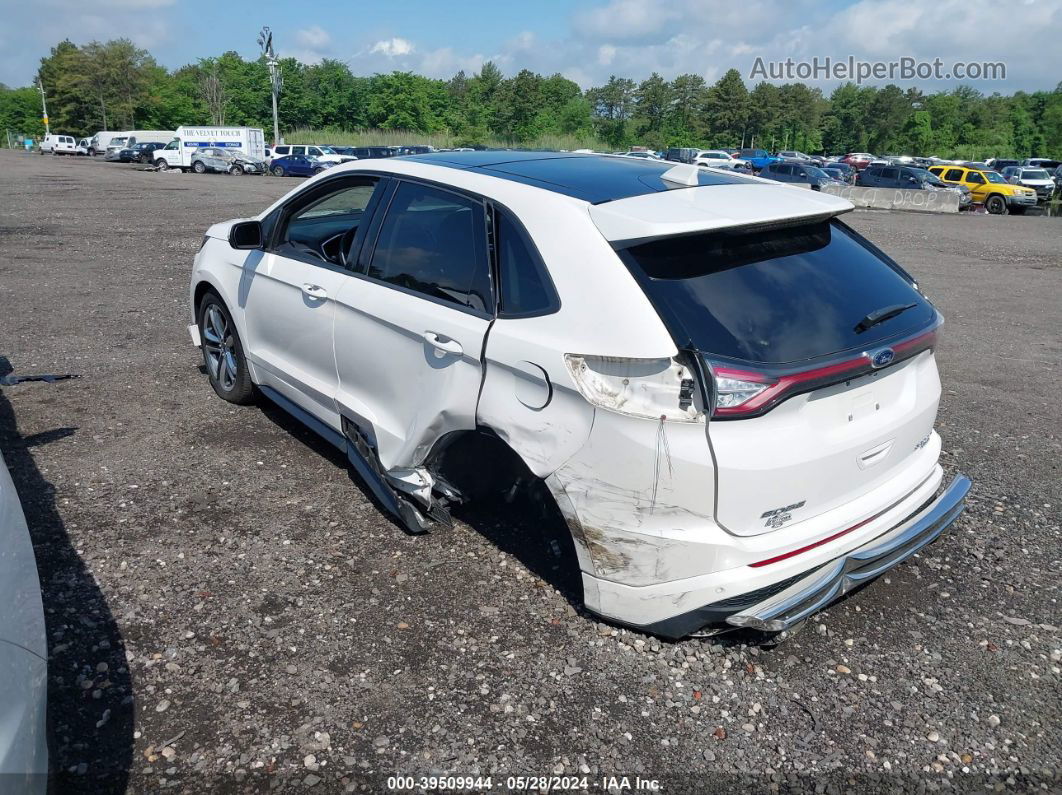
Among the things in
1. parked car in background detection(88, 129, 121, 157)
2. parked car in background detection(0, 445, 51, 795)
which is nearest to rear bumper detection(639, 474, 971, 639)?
parked car in background detection(0, 445, 51, 795)

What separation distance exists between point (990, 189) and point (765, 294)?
32.9 meters

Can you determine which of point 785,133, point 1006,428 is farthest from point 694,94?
point 1006,428

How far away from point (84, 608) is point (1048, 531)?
449 cm

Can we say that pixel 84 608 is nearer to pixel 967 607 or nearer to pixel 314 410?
pixel 314 410

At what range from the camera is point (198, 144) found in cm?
4925

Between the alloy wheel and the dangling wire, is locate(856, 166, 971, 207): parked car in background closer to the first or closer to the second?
the alloy wheel

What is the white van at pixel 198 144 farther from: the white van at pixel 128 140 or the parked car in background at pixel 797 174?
the parked car in background at pixel 797 174

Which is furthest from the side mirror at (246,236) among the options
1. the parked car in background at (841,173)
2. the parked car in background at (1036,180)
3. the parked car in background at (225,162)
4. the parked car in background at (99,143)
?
the parked car in background at (99,143)

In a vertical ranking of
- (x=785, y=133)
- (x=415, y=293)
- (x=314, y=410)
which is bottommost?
(x=314, y=410)

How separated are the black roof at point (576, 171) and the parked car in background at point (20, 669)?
2205mm

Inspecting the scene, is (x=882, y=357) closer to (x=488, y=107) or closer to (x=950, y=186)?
(x=950, y=186)

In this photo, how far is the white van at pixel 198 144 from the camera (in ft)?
159

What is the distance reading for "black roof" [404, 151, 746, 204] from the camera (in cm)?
336

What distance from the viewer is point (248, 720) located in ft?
9.14
